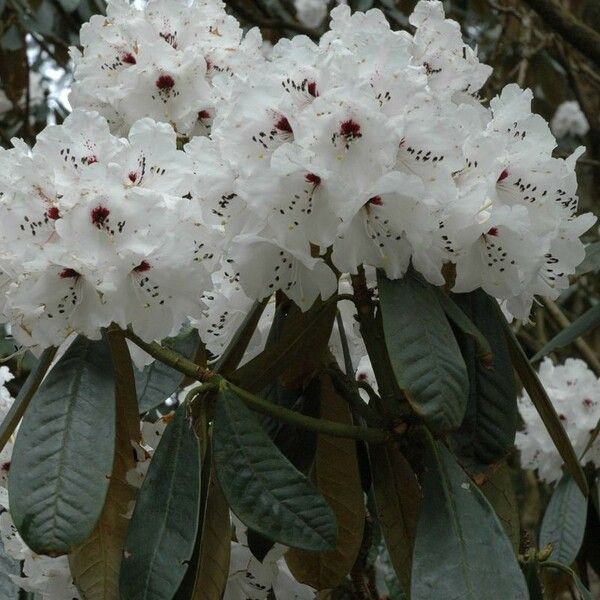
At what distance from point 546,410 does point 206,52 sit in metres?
0.66

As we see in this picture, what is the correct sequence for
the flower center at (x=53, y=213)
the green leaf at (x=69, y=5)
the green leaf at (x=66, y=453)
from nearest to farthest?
the green leaf at (x=66, y=453) < the flower center at (x=53, y=213) < the green leaf at (x=69, y=5)

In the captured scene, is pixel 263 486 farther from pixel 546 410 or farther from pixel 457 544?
pixel 546 410

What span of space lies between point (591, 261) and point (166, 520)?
76 centimetres

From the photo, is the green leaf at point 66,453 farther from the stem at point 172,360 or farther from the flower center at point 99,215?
the flower center at point 99,215

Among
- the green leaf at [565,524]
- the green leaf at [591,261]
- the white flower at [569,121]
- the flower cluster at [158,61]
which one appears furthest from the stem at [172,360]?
the white flower at [569,121]

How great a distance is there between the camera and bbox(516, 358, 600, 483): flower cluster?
1.95m

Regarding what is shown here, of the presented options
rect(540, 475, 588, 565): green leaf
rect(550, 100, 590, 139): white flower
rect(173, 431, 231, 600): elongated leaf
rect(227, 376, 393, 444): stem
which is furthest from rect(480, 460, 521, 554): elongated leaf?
rect(550, 100, 590, 139): white flower

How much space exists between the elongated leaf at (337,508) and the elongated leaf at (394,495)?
34 mm

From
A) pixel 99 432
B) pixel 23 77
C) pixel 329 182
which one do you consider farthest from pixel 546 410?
pixel 23 77

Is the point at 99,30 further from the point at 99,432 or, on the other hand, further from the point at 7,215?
the point at 99,432

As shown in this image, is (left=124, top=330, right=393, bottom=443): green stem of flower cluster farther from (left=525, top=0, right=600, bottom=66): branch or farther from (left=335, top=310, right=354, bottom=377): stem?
(left=525, top=0, right=600, bottom=66): branch

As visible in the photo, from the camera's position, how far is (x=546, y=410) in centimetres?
110

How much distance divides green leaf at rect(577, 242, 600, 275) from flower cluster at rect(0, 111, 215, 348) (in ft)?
1.95

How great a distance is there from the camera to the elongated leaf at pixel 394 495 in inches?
42.1
